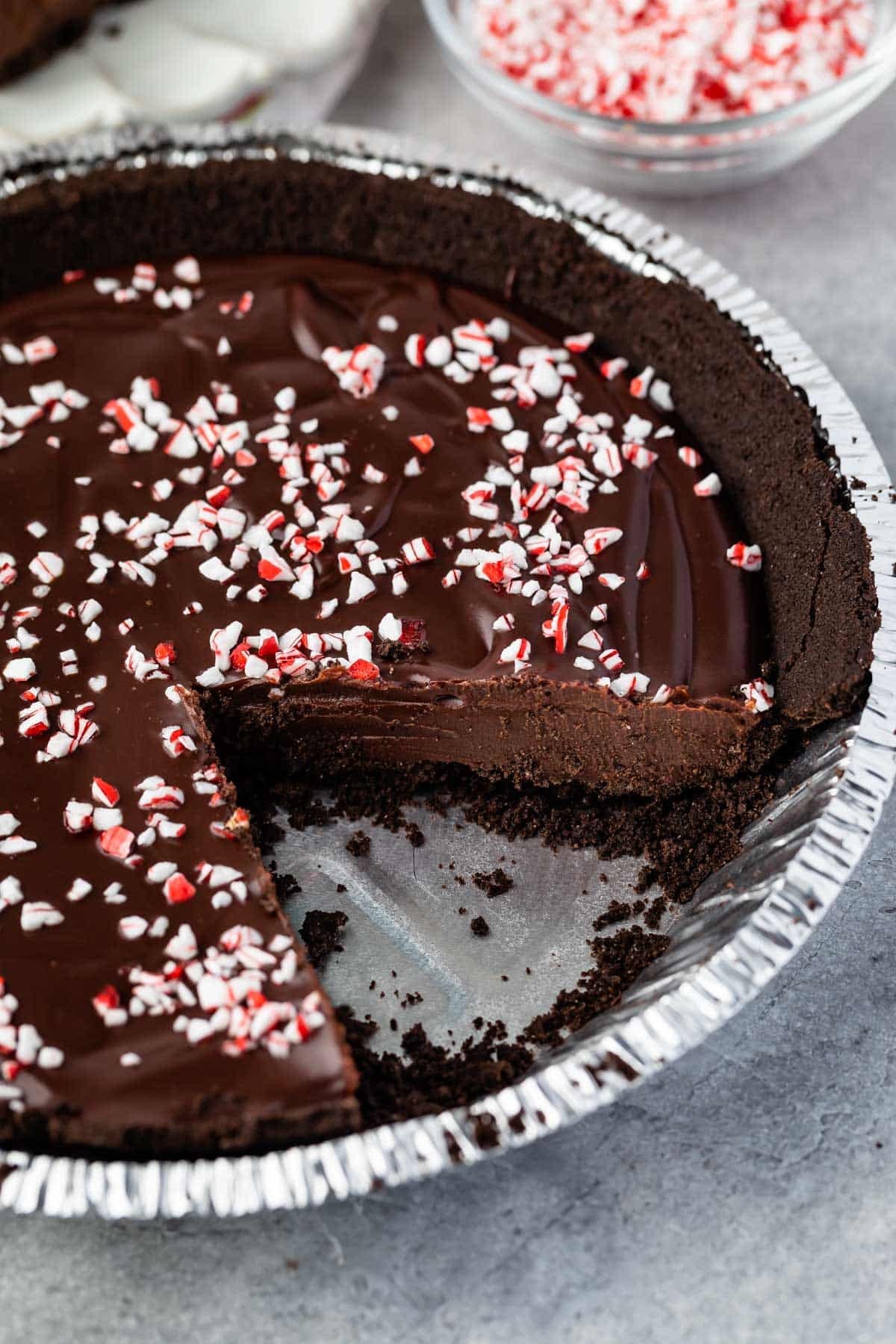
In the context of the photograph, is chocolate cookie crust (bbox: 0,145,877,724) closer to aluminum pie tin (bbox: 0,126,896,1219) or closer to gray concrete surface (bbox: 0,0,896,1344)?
aluminum pie tin (bbox: 0,126,896,1219)

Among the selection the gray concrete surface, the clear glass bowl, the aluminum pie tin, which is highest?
the clear glass bowl

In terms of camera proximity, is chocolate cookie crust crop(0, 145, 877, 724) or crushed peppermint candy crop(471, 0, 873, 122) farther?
crushed peppermint candy crop(471, 0, 873, 122)

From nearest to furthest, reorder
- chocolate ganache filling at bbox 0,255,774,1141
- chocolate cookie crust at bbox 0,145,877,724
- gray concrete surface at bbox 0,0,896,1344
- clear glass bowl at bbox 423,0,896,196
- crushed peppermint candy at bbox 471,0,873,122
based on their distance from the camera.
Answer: gray concrete surface at bbox 0,0,896,1344, chocolate ganache filling at bbox 0,255,774,1141, chocolate cookie crust at bbox 0,145,877,724, clear glass bowl at bbox 423,0,896,196, crushed peppermint candy at bbox 471,0,873,122

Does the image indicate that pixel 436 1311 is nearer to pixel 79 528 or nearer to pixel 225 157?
pixel 79 528

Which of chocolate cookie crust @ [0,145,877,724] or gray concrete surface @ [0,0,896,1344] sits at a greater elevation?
chocolate cookie crust @ [0,145,877,724]

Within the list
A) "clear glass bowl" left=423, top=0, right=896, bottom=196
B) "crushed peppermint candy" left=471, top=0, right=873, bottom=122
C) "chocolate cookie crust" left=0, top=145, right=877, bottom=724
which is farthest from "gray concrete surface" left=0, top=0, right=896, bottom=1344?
"crushed peppermint candy" left=471, top=0, right=873, bottom=122

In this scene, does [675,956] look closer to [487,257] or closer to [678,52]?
[487,257]

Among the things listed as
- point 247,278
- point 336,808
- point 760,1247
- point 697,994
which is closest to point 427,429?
point 247,278

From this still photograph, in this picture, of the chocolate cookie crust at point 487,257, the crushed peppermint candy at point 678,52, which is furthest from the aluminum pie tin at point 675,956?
the crushed peppermint candy at point 678,52
